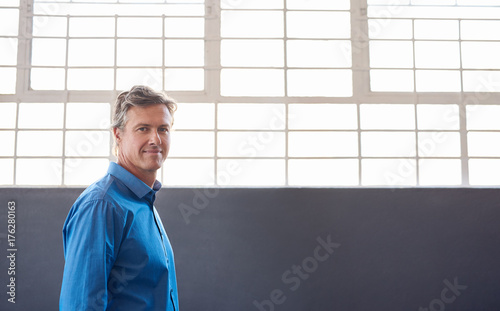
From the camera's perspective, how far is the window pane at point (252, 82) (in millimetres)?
3254

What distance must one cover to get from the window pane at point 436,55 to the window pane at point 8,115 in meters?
3.11

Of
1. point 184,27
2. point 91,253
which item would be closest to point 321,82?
point 184,27

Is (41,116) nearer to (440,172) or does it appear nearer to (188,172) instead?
(188,172)

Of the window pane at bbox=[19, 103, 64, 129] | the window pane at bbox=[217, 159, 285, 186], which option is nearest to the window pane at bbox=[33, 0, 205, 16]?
the window pane at bbox=[19, 103, 64, 129]

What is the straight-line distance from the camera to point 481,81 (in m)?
3.34

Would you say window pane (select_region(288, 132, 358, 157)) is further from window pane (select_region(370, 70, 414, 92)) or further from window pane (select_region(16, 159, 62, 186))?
window pane (select_region(16, 159, 62, 186))

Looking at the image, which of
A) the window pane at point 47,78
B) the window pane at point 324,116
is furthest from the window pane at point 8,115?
the window pane at point 324,116

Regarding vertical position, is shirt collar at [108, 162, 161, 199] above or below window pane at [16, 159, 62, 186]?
below

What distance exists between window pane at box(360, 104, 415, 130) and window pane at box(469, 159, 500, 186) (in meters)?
0.58

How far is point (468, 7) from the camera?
339 cm

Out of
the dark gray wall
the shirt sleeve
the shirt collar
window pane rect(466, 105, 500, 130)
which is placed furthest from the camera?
window pane rect(466, 105, 500, 130)

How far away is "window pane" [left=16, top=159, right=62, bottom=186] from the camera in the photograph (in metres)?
3.10

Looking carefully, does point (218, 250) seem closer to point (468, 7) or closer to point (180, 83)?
point (180, 83)

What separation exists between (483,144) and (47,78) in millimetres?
3390
